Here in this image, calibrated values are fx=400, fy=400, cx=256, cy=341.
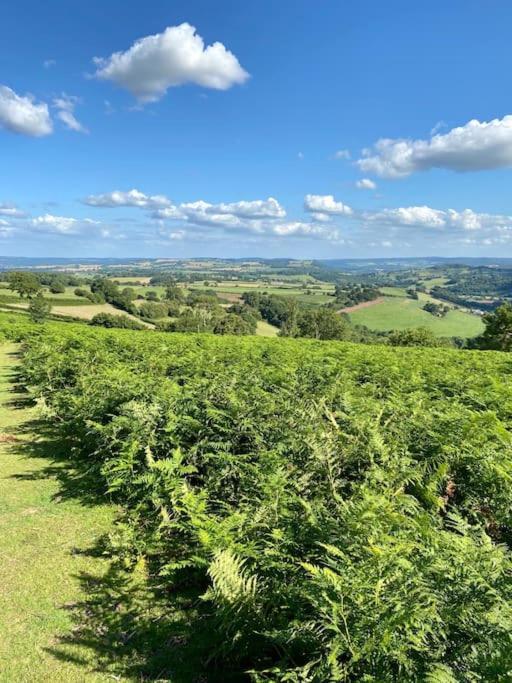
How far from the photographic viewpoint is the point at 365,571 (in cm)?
320

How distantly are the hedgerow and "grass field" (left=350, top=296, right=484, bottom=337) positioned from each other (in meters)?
92.3

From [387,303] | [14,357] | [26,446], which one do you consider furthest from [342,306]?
[26,446]

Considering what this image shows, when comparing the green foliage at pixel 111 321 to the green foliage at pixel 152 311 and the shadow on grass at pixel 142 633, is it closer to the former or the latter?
the green foliage at pixel 152 311

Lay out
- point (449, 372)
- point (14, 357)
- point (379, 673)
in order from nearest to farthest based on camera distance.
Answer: point (379, 673) → point (449, 372) → point (14, 357)

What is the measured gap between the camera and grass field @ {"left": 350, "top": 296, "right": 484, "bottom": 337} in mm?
98000

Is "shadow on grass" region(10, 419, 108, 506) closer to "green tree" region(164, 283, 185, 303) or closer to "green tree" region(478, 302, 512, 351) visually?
"green tree" region(478, 302, 512, 351)

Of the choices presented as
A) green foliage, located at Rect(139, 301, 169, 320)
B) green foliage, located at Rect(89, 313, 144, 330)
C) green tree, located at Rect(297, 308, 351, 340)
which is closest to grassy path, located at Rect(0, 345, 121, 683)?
green foliage, located at Rect(89, 313, 144, 330)

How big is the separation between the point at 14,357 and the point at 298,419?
1845 centimetres

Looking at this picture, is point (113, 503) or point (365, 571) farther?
point (113, 503)

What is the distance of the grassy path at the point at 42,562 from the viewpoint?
3943 mm

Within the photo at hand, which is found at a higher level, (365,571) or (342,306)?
(365,571)

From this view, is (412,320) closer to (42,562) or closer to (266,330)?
(266,330)

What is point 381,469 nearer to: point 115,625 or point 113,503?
point 115,625

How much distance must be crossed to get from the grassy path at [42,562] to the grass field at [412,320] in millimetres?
93948
